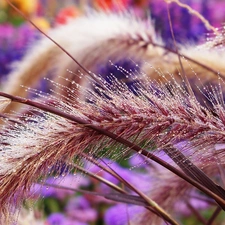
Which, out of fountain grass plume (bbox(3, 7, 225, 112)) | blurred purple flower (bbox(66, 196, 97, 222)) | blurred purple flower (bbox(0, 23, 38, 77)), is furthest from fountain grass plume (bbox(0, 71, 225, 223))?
blurred purple flower (bbox(0, 23, 38, 77))


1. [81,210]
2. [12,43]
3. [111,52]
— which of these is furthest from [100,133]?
[12,43]

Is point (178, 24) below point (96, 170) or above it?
above

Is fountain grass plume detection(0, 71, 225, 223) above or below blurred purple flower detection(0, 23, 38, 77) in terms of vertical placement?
below

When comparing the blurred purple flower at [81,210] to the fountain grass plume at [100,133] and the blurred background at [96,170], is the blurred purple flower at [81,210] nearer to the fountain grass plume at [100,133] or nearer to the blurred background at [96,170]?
the blurred background at [96,170]

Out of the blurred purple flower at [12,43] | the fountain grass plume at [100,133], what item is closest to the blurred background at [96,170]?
the blurred purple flower at [12,43]

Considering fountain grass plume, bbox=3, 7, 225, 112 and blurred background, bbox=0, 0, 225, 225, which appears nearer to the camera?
fountain grass plume, bbox=3, 7, 225, 112

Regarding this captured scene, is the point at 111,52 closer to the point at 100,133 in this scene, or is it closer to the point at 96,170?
the point at 100,133

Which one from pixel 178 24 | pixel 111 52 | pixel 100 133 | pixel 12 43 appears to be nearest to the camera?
pixel 100 133

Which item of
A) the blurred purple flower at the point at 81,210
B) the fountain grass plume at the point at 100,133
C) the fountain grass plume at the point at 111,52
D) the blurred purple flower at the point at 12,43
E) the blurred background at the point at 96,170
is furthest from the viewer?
the blurred purple flower at the point at 12,43

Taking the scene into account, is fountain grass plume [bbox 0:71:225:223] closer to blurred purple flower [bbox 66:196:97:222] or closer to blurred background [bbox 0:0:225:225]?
blurred background [bbox 0:0:225:225]

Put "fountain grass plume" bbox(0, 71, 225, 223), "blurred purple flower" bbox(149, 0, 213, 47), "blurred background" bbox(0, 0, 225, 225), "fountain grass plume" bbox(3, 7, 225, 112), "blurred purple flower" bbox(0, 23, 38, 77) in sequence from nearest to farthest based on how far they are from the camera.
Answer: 1. "fountain grass plume" bbox(0, 71, 225, 223)
2. "fountain grass plume" bbox(3, 7, 225, 112)
3. "blurred background" bbox(0, 0, 225, 225)
4. "blurred purple flower" bbox(149, 0, 213, 47)
5. "blurred purple flower" bbox(0, 23, 38, 77)

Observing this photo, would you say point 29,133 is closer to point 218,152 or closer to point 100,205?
point 218,152
